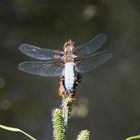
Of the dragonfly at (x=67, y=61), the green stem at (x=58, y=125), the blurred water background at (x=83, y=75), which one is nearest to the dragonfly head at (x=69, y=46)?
the dragonfly at (x=67, y=61)

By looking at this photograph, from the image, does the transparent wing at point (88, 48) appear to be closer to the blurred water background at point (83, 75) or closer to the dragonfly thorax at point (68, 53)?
the dragonfly thorax at point (68, 53)

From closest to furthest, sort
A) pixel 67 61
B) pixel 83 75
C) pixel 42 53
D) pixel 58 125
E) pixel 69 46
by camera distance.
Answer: pixel 58 125 → pixel 67 61 → pixel 69 46 → pixel 42 53 → pixel 83 75

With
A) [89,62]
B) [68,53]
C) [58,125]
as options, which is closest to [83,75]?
[89,62]

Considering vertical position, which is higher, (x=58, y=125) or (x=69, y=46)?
(x=69, y=46)

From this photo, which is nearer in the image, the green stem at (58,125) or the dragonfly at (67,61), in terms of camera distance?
the green stem at (58,125)

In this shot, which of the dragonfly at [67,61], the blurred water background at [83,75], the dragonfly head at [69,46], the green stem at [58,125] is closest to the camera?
the green stem at [58,125]

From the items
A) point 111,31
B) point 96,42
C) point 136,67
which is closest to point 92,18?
point 111,31

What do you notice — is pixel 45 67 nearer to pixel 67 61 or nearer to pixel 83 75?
pixel 67 61

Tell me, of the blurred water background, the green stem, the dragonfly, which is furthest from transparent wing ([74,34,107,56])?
the blurred water background
